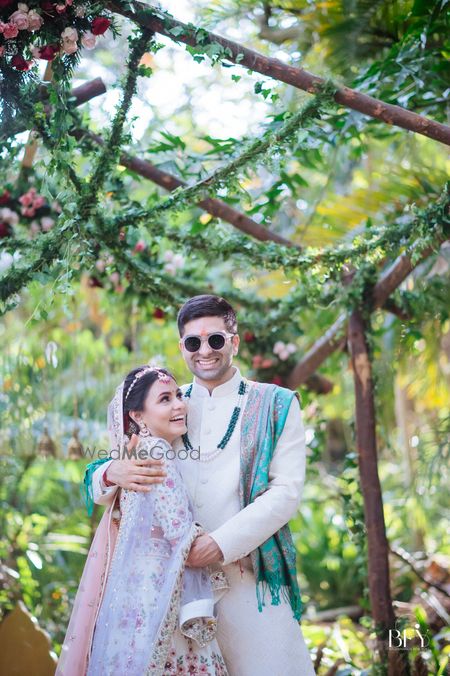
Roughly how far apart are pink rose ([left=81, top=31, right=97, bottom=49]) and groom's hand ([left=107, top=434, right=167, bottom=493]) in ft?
5.88

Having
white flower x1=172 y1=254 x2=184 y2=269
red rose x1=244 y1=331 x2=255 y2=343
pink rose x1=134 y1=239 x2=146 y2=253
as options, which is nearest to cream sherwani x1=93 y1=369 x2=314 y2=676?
pink rose x1=134 y1=239 x2=146 y2=253

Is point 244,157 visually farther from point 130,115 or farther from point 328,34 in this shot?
point 328,34

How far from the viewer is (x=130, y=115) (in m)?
3.40

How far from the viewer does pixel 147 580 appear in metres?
2.68

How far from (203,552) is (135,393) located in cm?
A: 65

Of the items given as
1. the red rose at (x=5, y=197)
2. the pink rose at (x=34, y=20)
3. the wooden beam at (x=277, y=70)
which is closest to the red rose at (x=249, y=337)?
the red rose at (x=5, y=197)

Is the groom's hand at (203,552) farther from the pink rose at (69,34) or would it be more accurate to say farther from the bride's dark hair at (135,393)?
the pink rose at (69,34)

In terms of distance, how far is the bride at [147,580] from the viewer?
2613 mm

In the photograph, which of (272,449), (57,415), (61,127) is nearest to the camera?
(272,449)

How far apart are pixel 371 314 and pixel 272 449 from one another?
2016 mm

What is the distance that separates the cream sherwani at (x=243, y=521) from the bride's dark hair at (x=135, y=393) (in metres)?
0.20

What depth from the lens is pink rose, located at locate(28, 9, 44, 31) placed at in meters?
3.09

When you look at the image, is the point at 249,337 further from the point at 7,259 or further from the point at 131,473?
the point at 7,259

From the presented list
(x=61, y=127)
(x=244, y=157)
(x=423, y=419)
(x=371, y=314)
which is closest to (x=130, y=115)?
(x=61, y=127)
